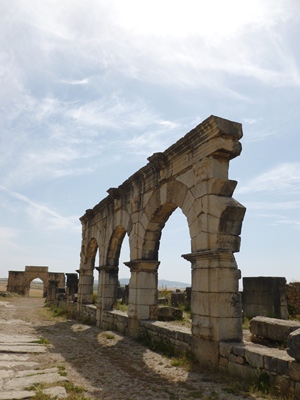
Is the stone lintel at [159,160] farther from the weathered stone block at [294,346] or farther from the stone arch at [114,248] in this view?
the weathered stone block at [294,346]

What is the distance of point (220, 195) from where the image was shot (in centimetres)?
608

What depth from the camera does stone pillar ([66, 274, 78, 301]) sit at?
1667 cm

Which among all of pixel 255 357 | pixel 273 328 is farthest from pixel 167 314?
pixel 255 357

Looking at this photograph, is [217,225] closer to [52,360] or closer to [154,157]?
[154,157]

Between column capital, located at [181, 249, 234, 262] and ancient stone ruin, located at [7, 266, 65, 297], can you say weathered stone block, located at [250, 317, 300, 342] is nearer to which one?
column capital, located at [181, 249, 234, 262]

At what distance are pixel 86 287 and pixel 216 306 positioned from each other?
9476 mm

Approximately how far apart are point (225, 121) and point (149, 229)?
3525mm

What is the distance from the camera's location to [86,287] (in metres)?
14.2

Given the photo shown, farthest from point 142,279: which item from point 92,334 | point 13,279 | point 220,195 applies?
point 13,279

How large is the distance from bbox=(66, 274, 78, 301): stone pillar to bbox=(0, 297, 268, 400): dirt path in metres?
7.87

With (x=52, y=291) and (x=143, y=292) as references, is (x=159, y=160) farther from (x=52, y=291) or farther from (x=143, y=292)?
(x=52, y=291)

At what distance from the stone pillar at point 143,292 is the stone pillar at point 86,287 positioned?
568 centimetres

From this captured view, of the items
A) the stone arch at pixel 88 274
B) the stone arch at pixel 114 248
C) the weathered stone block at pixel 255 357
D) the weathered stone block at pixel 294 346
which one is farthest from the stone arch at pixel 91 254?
the weathered stone block at pixel 294 346

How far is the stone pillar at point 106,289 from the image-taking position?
11.2 m
